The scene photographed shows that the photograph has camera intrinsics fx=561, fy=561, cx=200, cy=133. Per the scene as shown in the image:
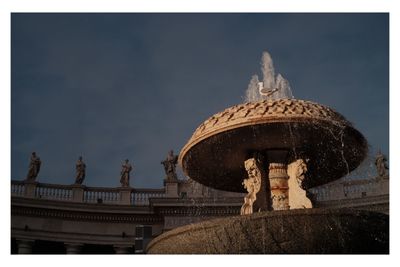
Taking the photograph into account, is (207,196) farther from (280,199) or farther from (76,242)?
(280,199)

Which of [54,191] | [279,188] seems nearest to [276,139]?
[279,188]

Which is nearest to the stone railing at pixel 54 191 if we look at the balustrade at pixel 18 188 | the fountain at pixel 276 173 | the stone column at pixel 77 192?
the stone column at pixel 77 192

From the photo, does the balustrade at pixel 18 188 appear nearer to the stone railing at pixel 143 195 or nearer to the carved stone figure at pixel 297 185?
the stone railing at pixel 143 195

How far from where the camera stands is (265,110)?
9469 millimetres

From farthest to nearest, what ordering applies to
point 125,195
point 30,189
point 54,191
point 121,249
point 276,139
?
point 125,195 < point 54,191 < point 121,249 < point 30,189 < point 276,139

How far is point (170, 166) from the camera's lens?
96.0 ft

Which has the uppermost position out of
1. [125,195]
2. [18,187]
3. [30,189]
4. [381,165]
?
[381,165]

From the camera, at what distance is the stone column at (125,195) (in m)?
28.2

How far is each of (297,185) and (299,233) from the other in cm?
267

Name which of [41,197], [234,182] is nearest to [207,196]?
[41,197]

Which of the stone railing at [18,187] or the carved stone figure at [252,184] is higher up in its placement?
the stone railing at [18,187]

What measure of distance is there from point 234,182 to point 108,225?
17249mm

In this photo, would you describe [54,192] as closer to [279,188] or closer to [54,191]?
[54,191]

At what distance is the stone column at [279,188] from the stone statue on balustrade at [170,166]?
18.9 meters
